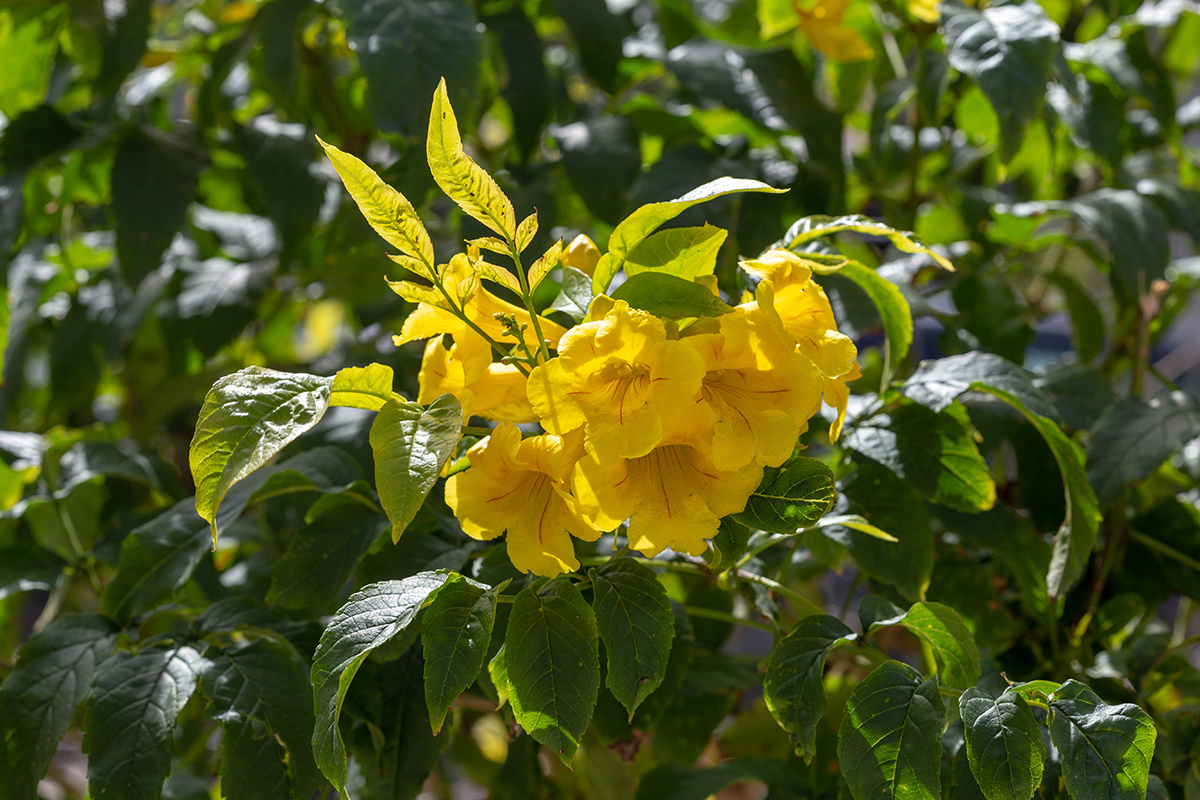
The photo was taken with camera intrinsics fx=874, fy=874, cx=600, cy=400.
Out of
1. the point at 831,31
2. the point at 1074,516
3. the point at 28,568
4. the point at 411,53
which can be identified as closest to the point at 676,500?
the point at 1074,516

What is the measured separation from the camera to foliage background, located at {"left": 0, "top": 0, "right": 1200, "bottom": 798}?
55cm

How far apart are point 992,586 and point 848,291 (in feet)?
0.73

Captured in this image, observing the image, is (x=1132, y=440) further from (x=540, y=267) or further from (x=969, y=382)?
(x=540, y=267)

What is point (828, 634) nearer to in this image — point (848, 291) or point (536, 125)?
point (848, 291)

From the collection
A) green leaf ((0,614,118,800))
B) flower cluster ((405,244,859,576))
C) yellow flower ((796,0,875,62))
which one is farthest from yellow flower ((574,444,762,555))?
yellow flower ((796,0,875,62))

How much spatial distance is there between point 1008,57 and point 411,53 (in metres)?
0.38

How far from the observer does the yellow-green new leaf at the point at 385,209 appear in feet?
1.09

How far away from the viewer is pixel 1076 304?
76cm

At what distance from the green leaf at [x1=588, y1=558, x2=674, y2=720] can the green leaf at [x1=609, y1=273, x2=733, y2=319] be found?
116 millimetres

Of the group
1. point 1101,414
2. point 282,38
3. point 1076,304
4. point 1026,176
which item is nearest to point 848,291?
point 1101,414

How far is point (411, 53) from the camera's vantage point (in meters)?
0.56

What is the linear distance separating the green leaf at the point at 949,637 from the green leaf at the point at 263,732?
28 cm

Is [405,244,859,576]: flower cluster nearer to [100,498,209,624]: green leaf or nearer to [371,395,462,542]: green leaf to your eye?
[371,395,462,542]: green leaf

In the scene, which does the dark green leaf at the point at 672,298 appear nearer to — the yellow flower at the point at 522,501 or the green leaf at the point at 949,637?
the yellow flower at the point at 522,501
